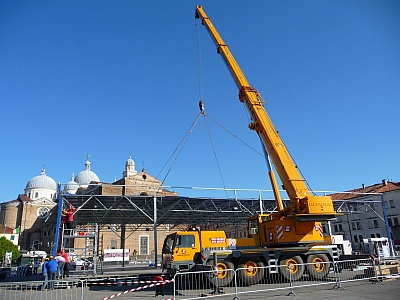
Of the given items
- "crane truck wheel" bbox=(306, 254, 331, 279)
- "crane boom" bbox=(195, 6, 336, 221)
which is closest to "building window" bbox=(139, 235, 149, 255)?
"crane boom" bbox=(195, 6, 336, 221)

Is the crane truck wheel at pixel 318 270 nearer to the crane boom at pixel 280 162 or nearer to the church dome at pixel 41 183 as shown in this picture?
the crane boom at pixel 280 162

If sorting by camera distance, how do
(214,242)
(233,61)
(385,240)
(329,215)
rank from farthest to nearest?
1. (385,240)
2. (233,61)
3. (214,242)
4. (329,215)

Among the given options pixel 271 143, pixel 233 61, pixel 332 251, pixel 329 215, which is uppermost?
pixel 233 61

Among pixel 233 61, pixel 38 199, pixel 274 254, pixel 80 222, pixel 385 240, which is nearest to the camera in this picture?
pixel 274 254

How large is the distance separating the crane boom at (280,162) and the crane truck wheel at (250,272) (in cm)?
218

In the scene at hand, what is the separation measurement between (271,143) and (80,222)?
27.4 metres

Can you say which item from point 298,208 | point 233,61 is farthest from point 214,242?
point 233,61

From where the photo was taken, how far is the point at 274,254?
13109 mm

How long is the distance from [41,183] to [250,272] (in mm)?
87761

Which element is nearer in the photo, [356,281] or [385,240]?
[356,281]

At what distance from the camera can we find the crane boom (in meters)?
12.2

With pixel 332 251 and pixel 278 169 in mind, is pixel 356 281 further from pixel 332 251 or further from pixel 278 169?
pixel 278 169

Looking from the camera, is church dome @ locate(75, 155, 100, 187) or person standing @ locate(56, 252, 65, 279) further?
church dome @ locate(75, 155, 100, 187)

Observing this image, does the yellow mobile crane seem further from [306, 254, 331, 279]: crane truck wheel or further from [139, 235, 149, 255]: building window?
[139, 235, 149, 255]: building window
